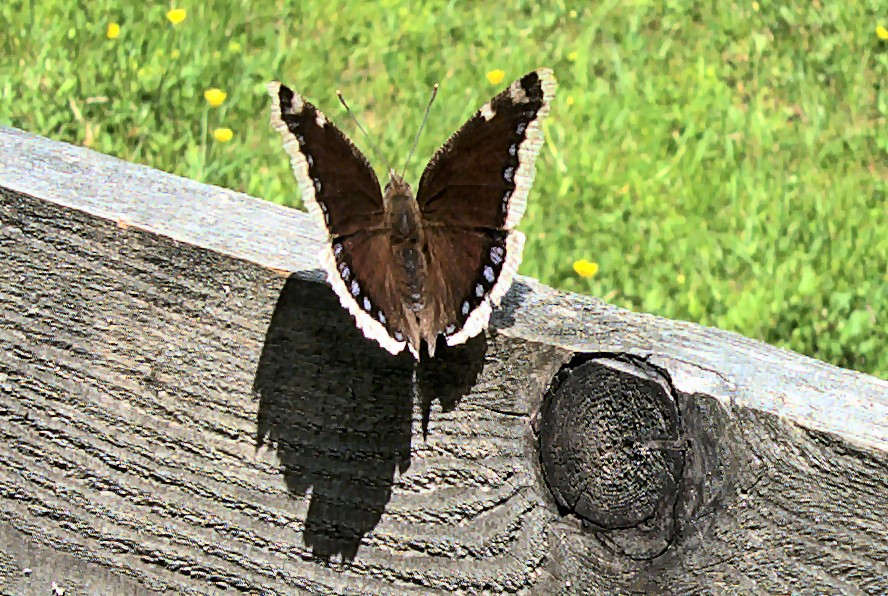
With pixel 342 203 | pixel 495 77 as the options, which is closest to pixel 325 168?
pixel 342 203

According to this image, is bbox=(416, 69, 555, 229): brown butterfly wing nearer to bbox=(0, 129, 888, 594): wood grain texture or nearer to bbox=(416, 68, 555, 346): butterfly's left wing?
bbox=(416, 68, 555, 346): butterfly's left wing

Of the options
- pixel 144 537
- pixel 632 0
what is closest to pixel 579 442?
pixel 144 537

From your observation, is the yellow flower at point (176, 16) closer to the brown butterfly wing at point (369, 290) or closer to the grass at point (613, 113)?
the grass at point (613, 113)

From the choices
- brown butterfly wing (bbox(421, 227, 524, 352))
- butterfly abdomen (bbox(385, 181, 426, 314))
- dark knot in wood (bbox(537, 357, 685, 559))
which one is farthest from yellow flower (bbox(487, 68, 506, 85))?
dark knot in wood (bbox(537, 357, 685, 559))

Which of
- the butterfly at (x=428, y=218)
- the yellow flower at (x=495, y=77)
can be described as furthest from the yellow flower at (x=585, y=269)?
the butterfly at (x=428, y=218)

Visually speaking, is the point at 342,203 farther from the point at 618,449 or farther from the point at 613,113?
the point at 613,113

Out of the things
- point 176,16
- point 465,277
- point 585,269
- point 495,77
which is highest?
point 495,77

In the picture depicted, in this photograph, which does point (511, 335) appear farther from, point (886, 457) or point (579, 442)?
point (886, 457)
